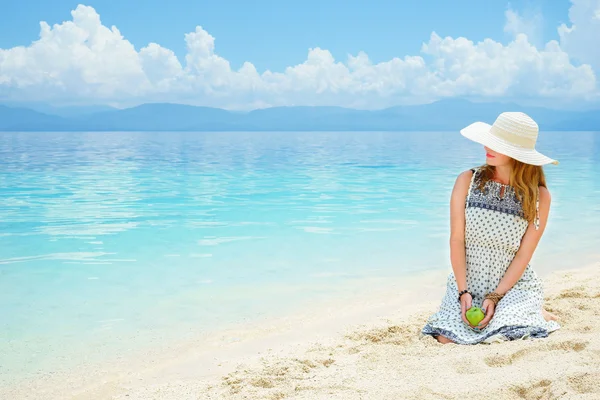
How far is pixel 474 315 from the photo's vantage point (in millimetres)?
4043

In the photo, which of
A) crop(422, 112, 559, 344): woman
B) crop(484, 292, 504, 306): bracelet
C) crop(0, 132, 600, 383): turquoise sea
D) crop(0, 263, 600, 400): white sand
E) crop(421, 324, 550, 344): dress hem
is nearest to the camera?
crop(0, 263, 600, 400): white sand

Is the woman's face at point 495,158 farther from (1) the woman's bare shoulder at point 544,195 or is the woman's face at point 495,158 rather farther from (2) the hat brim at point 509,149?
(1) the woman's bare shoulder at point 544,195

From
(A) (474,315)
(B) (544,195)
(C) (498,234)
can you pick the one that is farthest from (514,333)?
(B) (544,195)

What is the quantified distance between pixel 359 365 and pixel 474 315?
0.87 meters

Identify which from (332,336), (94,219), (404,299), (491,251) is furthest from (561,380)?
(94,219)

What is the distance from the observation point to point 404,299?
6.10m

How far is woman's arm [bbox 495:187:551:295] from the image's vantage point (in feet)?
13.5

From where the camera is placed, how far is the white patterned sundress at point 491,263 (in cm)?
403

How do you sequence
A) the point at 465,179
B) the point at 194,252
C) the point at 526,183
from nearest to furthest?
the point at 526,183, the point at 465,179, the point at 194,252

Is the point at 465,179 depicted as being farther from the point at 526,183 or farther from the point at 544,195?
the point at 544,195

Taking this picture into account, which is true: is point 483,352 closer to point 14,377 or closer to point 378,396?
point 378,396

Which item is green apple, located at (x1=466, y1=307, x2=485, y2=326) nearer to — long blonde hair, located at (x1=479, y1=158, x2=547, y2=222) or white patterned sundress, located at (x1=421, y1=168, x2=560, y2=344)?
white patterned sundress, located at (x1=421, y1=168, x2=560, y2=344)

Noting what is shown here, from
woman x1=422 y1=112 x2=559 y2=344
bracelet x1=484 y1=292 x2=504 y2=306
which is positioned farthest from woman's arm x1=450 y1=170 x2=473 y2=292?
bracelet x1=484 y1=292 x2=504 y2=306

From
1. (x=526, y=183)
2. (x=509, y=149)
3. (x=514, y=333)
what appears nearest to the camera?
(x=514, y=333)
